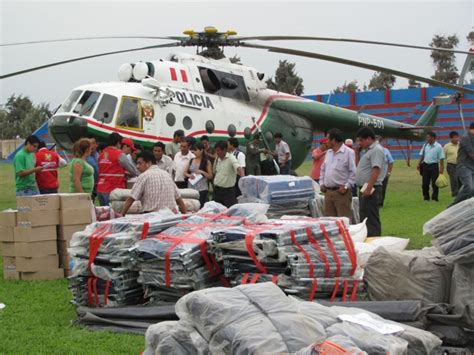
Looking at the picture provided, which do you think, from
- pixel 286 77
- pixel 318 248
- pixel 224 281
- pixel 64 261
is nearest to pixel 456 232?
pixel 318 248

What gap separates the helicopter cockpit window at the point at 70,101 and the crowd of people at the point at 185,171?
5.79ft

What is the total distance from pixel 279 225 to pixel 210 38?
10.7m

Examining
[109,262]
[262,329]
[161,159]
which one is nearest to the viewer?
[262,329]

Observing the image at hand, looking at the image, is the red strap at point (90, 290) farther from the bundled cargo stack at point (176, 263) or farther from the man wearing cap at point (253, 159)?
the man wearing cap at point (253, 159)

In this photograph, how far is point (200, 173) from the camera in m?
14.0

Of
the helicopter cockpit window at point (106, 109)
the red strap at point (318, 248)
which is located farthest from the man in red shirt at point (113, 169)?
the red strap at point (318, 248)

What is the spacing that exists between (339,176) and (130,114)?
7.52 m

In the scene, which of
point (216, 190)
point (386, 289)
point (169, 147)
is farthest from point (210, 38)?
point (386, 289)

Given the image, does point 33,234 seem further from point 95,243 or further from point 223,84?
point 223,84

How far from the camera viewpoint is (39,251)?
924cm

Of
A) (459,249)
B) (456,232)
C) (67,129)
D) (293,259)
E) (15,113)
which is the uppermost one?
(456,232)

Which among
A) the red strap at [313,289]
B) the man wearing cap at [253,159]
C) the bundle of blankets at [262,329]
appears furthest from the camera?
the man wearing cap at [253,159]

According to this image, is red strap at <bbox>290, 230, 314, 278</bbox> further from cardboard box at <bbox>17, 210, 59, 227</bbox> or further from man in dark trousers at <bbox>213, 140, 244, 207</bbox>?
man in dark trousers at <bbox>213, 140, 244, 207</bbox>

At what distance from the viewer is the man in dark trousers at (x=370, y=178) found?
10.7 metres
